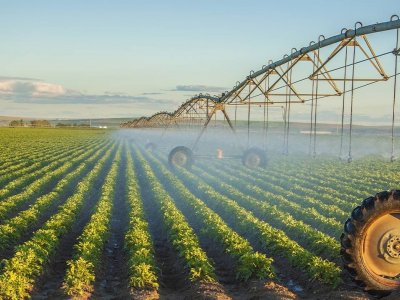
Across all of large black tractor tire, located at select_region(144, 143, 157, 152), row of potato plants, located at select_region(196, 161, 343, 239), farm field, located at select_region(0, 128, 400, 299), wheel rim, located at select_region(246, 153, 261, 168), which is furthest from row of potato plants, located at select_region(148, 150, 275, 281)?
large black tractor tire, located at select_region(144, 143, 157, 152)

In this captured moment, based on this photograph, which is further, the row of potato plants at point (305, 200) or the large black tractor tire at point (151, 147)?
the large black tractor tire at point (151, 147)

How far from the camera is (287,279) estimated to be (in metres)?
10.6

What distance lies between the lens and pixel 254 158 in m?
30.5

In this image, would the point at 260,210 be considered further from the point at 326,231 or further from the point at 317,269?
the point at 317,269

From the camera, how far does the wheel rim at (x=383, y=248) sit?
788 centimetres

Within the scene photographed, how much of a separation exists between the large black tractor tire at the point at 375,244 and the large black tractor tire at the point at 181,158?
22816 millimetres

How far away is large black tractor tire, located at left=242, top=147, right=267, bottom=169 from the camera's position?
3027cm

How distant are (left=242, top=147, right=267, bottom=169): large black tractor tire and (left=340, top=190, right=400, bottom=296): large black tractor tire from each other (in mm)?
22155

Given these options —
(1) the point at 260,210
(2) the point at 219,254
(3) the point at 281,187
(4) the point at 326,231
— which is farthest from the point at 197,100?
(2) the point at 219,254

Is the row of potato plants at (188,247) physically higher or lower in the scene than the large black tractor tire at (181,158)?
lower

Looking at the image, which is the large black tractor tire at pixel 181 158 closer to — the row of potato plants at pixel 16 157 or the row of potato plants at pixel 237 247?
the row of potato plants at pixel 16 157

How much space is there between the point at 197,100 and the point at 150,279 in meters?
29.6

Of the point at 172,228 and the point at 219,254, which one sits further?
the point at 172,228

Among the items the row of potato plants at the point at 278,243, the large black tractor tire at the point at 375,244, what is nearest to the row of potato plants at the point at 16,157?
the row of potato plants at the point at 278,243
